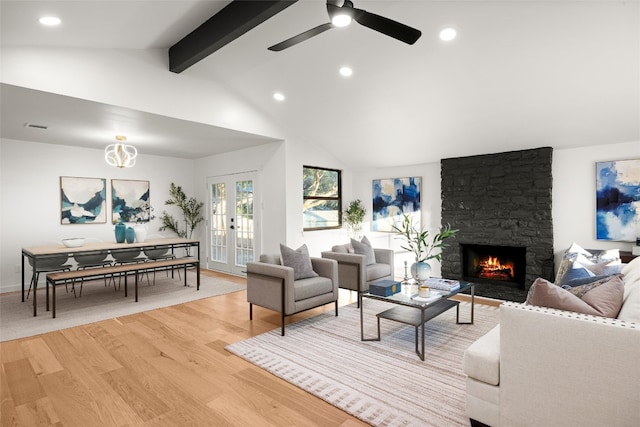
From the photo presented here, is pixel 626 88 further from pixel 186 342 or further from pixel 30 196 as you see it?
pixel 30 196

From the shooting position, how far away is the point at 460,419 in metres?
2.13

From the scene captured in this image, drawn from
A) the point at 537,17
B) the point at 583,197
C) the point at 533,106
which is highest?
the point at 537,17

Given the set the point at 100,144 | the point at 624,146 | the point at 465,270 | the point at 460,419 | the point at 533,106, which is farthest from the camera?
the point at 100,144

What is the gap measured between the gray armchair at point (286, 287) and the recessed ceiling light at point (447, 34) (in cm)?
264

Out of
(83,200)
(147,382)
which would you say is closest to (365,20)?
(147,382)

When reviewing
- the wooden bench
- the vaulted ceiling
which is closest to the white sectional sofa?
the vaulted ceiling

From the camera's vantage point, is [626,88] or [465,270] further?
[465,270]

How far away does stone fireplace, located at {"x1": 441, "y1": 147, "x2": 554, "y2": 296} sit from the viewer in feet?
15.8

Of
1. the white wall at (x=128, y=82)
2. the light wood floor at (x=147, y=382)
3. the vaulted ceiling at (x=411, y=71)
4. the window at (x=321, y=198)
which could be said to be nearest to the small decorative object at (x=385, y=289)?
the light wood floor at (x=147, y=382)

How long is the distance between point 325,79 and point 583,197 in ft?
12.3

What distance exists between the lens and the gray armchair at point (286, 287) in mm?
3568

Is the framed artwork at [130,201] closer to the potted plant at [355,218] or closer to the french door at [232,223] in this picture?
the french door at [232,223]

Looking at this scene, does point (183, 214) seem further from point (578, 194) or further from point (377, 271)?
point (578, 194)

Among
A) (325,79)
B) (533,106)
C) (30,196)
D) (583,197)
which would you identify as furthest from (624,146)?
(30,196)
